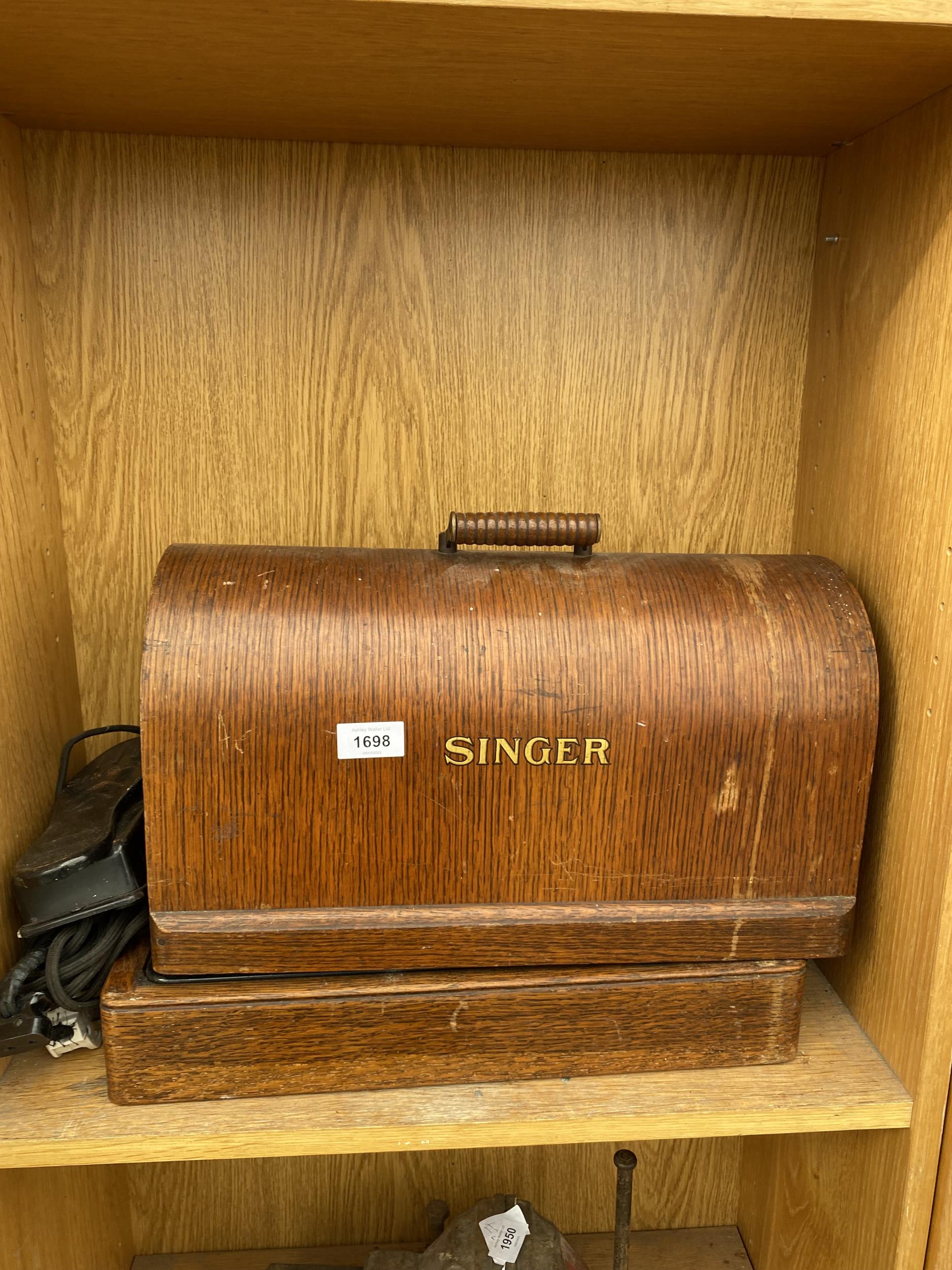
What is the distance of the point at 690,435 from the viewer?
923mm

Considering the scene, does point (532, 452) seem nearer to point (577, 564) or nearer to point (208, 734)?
point (577, 564)

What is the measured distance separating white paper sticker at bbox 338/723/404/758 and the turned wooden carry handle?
0.15 m

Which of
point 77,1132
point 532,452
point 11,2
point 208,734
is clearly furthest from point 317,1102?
point 11,2

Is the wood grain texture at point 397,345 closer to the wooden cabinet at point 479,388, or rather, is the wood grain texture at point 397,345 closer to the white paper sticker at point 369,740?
the wooden cabinet at point 479,388

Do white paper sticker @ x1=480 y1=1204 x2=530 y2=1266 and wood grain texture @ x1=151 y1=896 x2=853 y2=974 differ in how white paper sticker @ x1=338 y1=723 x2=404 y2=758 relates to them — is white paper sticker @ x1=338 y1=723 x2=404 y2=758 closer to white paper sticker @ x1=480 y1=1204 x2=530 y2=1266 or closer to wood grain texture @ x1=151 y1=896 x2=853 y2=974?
wood grain texture @ x1=151 y1=896 x2=853 y2=974

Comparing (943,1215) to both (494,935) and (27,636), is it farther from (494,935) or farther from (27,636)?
(27,636)

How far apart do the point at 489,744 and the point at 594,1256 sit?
78cm

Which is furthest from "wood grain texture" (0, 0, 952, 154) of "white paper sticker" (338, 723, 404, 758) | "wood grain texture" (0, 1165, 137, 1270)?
"wood grain texture" (0, 1165, 137, 1270)

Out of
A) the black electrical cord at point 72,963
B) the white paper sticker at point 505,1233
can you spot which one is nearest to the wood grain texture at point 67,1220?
the black electrical cord at point 72,963

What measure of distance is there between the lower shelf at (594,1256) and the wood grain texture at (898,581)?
27 cm

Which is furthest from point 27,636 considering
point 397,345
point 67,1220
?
point 67,1220

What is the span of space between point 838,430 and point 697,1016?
19.8 inches

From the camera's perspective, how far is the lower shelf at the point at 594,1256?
1064mm

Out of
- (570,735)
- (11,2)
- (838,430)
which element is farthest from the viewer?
(838,430)
